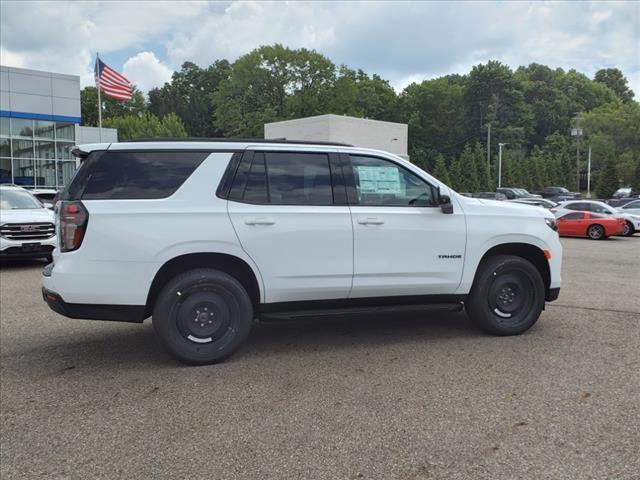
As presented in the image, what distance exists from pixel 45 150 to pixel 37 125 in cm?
157

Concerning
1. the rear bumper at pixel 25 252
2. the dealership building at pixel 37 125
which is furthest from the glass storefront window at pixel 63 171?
the rear bumper at pixel 25 252

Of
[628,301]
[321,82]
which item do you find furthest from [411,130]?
[628,301]

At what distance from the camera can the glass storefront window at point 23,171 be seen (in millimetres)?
33562

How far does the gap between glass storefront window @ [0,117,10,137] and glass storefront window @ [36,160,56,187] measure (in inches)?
97.3

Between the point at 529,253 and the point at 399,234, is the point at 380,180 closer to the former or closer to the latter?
the point at 399,234

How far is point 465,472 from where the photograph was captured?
3062 millimetres

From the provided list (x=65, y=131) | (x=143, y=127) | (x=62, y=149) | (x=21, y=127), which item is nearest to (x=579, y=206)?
(x=62, y=149)

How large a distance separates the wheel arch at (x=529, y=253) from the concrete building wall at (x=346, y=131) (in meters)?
38.1

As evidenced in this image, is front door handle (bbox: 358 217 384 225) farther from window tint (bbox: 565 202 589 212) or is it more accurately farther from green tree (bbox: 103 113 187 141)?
green tree (bbox: 103 113 187 141)

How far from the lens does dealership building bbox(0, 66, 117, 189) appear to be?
32469mm

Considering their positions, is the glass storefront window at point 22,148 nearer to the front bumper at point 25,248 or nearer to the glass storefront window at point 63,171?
the glass storefront window at point 63,171

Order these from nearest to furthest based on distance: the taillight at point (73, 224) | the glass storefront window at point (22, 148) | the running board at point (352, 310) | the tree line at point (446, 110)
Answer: the taillight at point (73, 224) → the running board at point (352, 310) → the glass storefront window at point (22, 148) → the tree line at point (446, 110)

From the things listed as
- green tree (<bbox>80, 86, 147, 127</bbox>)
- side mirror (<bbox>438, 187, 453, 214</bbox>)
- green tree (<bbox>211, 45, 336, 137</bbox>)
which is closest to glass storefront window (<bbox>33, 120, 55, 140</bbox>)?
green tree (<bbox>211, 45, 336, 137</bbox>)

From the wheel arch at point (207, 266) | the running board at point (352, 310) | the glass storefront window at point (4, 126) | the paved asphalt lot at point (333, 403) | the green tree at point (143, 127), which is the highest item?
the green tree at point (143, 127)
